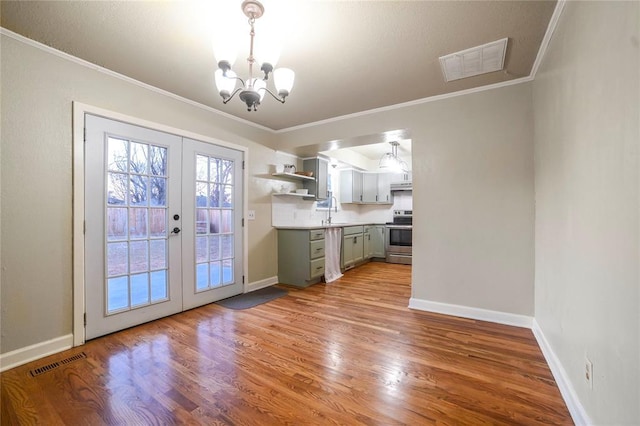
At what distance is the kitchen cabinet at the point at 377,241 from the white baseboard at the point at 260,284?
272 centimetres

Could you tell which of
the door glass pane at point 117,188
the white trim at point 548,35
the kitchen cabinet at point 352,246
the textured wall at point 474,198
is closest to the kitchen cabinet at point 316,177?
the kitchen cabinet at point 352,246

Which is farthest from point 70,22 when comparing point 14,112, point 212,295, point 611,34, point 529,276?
point 529,276

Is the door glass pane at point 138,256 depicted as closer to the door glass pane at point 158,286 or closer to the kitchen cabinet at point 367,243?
the door glass pane at point 158,286

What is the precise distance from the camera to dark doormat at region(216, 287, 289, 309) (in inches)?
129

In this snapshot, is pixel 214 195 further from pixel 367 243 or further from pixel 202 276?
pixel 367 243

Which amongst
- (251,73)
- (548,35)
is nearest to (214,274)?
(251,73)

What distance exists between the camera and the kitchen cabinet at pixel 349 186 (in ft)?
20.5

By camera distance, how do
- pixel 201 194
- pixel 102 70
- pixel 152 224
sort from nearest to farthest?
pixel 102 70 → pixel 152 224 → pixel 201 194

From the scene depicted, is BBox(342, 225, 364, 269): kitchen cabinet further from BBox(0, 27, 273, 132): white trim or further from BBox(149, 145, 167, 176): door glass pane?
BBox(149, 145, 167, 176): door glass pane

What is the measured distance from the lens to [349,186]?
6.26 m

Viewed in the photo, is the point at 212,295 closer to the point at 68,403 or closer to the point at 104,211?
the point at 104,211

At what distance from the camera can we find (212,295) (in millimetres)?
3359

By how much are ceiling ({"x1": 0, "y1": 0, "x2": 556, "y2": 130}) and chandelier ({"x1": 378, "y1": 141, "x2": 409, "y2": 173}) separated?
2821 mm

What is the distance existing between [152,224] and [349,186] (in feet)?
14.1
